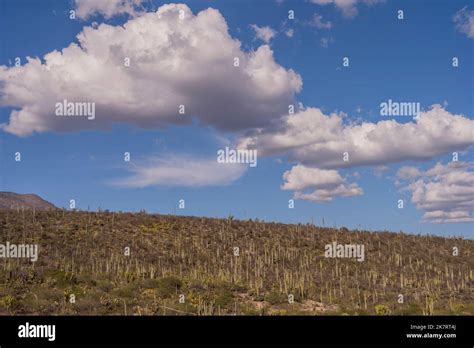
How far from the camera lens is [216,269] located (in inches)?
1315

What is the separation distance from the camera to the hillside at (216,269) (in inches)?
870

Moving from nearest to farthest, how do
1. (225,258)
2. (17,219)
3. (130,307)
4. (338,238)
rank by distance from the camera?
1. (130,307)
2. (225,258)
3. (17,219)
4. (338,238)

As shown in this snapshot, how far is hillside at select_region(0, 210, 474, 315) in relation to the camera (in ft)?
72.5

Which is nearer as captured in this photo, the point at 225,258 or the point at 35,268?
the point at 35,268

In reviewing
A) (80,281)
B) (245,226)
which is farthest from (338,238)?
(80,281)

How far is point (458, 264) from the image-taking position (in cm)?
4056

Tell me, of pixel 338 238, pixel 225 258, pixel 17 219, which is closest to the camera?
pixel 225 258

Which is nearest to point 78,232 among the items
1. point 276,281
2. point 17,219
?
point 17,219

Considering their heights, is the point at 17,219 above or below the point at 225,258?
above

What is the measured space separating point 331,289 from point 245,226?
68.1ft

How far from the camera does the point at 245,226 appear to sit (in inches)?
1895
